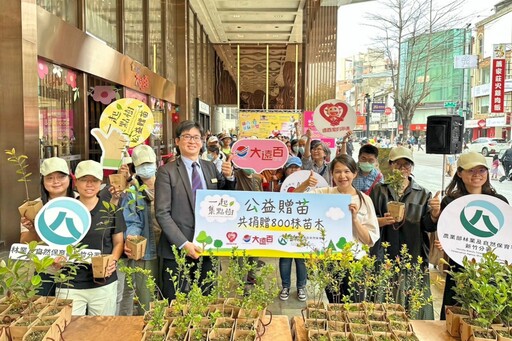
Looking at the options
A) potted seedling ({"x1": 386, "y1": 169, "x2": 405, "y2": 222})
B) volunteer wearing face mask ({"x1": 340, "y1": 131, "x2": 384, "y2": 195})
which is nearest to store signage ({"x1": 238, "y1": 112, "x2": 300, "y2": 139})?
volunteer wearing face mask ({"x1": 340, "y1": 131, "x2": 384, "y2": 195})

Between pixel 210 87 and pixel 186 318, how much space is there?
16886mm

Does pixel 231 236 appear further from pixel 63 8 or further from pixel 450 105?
pixel 450 105

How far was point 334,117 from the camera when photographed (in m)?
4.84

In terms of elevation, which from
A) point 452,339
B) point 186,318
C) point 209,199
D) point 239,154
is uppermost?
point 239,154

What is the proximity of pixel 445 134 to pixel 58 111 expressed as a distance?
4442 mm

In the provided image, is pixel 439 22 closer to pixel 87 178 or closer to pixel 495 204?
pixel 495 204

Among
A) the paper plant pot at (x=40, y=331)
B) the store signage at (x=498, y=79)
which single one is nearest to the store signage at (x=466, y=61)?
the store signage at (x=498, y=79)

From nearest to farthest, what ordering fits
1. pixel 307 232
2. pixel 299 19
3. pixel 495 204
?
pixel 495 204 < pixel 307 232 < pixel 299 19

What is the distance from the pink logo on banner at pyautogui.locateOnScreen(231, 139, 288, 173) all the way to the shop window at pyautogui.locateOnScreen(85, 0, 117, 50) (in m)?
3.48

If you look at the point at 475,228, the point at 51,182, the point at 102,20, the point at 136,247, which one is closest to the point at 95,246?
the point at 136,247

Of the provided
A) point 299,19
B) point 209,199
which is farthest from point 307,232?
point 299,19

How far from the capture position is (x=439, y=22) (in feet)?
18.6

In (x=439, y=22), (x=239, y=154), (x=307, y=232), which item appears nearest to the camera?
(x=307, y=232)

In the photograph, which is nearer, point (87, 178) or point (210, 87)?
point (87, 178)
